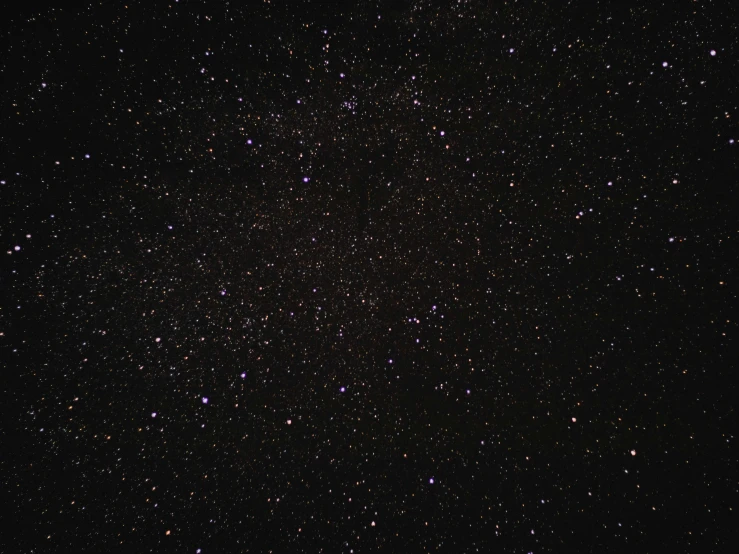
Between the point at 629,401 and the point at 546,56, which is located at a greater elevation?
the point at 546,56

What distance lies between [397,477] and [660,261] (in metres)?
0.30

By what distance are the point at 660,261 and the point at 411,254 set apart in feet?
0.71

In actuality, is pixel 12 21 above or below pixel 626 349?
above

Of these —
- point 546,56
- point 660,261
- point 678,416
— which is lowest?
point 678,416

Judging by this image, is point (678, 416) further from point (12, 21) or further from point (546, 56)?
point (12, 21)

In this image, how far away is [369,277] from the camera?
1.06 feet

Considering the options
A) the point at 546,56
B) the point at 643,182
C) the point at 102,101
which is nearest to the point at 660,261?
the point at 643,182

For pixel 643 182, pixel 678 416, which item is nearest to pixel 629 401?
pixel 678 416

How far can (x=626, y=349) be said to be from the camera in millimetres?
318

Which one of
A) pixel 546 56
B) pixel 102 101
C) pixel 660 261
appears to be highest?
pixel 102 101

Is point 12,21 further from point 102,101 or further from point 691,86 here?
point 691,86

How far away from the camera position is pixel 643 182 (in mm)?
315

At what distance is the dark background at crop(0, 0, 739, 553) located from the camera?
12.0 inches

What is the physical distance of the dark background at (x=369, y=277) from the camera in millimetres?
304
